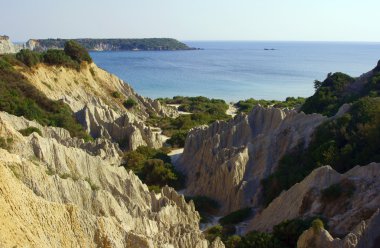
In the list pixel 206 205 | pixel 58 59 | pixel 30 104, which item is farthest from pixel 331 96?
pixel 58 59

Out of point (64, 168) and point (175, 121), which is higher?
point (64, 168)

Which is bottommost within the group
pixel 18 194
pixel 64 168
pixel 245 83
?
pixel 245 83

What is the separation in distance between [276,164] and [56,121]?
57.0ft

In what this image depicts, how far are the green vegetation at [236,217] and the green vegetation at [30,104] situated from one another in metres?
14.9

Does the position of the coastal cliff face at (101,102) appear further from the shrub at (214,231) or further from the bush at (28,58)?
the shrub at (214,231)

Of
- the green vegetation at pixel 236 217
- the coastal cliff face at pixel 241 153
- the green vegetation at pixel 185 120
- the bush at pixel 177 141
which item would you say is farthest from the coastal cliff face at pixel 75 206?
the green vegetation at pixel 185 120

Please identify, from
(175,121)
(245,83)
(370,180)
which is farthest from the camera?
(245,83)

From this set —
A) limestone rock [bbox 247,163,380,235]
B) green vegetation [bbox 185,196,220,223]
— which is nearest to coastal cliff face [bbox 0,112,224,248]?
green vegetation [bbox 185,196,220,223]

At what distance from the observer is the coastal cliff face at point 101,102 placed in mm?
33956

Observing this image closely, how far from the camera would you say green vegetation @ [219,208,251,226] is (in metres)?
19.8

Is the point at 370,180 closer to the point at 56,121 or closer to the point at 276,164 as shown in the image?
the point at 276,164

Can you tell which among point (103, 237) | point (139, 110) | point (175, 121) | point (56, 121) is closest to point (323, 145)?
point (103, 237)

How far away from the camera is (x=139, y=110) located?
4778cm

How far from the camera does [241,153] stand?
23.4 meters
